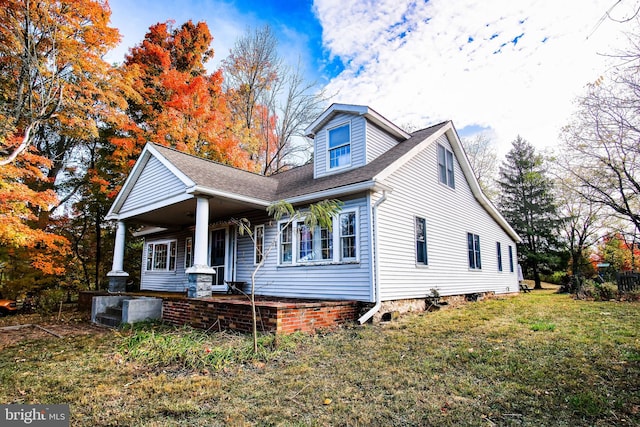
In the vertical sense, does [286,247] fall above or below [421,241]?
below

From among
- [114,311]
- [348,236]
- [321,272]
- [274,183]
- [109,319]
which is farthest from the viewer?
[274,183]

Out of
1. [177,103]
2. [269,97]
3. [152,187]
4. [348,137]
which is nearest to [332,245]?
[348,137]

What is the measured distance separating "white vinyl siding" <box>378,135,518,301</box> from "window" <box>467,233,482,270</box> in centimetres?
25

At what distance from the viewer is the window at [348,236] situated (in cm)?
871

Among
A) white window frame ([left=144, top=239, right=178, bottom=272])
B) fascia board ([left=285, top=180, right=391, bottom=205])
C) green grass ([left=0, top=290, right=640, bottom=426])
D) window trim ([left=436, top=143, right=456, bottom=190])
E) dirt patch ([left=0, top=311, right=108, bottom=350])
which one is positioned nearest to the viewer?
green grass ([left=0, top=290, right=640, bottom=426])

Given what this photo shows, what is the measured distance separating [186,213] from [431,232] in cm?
803

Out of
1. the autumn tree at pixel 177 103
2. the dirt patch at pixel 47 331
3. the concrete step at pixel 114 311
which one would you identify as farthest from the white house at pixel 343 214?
the autumn tree at pixel 177 103

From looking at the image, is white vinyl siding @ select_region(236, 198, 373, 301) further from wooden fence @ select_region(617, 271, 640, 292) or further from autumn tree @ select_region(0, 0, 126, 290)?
wooden fence @ select_region(617, 271, 640, 292)

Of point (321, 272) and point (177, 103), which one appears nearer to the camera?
point (321, 272)

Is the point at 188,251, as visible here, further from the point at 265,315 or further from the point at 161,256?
the point at 265,315

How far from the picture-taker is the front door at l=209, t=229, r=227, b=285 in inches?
486

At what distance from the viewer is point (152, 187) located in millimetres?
11008

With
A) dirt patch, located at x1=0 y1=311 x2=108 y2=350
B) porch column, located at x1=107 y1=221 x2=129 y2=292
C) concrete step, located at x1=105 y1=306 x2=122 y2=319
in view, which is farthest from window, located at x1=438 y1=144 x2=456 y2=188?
porch column, located at x1=107 y1=221 x2=129 y2=292

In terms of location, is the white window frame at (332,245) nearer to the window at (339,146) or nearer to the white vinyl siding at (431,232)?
the white vinyl siding at (431,232)
